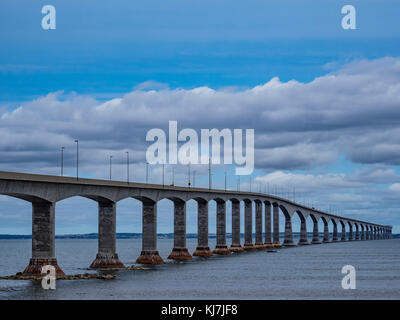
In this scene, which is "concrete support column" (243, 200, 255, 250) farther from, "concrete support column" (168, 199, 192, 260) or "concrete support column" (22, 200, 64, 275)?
A: "concrete support column" (22, 200, 64, 275)

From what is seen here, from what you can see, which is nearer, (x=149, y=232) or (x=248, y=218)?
(x=149, y=232)

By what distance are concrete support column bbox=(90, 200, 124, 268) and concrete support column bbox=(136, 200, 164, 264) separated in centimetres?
1449

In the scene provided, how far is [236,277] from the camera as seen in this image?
291 ft

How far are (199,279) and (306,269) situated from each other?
1071 inches

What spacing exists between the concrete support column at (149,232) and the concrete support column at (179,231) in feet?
38.1

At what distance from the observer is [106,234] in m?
96.9

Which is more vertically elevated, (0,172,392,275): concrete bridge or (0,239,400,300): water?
(0,172,392,275): concrete bridge

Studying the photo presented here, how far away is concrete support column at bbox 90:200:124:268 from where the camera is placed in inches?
3814

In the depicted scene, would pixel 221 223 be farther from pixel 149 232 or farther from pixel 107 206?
pixel 107 206

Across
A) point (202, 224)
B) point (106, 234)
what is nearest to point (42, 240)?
point (106, 234)

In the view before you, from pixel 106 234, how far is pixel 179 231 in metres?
31.6
